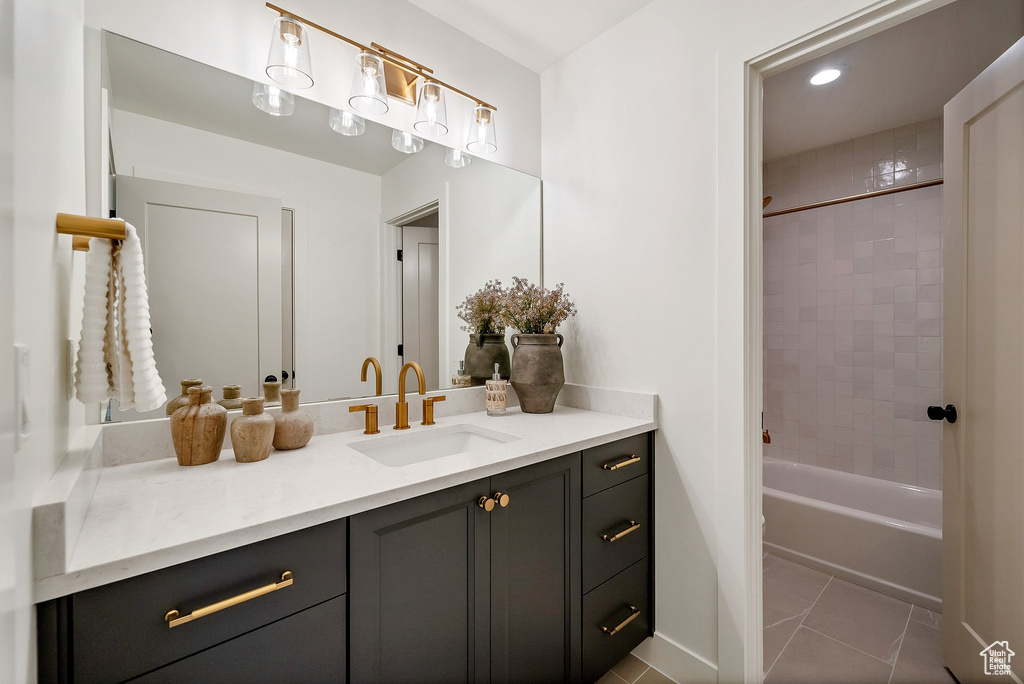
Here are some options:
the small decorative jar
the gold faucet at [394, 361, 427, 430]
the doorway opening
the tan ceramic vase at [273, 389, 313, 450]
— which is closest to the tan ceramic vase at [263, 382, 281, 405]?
the small decorative jar

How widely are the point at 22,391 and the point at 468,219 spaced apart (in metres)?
1.52

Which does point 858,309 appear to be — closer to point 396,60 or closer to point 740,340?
point 740,340

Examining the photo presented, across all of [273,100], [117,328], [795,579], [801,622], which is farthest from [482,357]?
[795,579]

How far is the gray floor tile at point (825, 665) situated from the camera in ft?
5.14

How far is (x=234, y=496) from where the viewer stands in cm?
89

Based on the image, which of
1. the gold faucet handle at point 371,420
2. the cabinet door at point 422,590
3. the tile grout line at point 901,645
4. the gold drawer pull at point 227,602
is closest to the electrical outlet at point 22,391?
the gold drawer pull at point 227,602

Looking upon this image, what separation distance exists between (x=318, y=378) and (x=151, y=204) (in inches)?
25.3

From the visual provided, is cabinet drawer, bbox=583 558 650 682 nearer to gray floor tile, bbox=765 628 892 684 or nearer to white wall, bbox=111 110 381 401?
gray floor tile, bbox=765 628 892 684

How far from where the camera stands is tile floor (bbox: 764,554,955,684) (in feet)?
5.22

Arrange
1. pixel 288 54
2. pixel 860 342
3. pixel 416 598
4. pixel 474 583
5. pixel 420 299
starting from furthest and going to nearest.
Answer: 1. pixel 860 342
2. pixel 420 299
3. pixel 288 54
4. pixel 474 583
5. pixel 416 598

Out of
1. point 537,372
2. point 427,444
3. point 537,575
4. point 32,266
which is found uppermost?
point 32,266

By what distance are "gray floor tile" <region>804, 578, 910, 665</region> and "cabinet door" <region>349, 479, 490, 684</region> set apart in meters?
1.60

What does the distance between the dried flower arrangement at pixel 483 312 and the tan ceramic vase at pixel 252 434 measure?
0.86 meters

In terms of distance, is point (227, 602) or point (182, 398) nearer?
point (227, 602)
